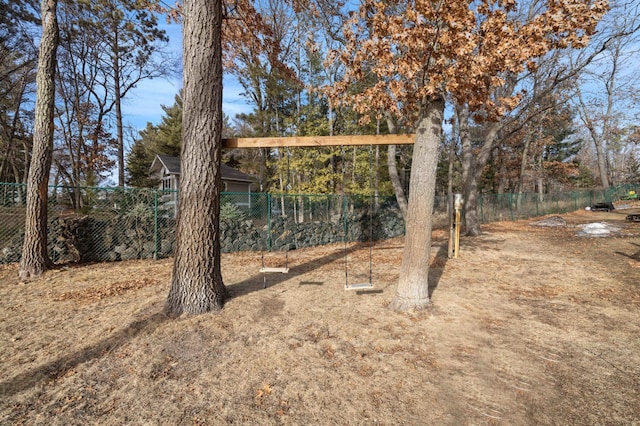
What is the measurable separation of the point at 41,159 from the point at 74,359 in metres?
5.08

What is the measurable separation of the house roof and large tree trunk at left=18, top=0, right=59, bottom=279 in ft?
41.8

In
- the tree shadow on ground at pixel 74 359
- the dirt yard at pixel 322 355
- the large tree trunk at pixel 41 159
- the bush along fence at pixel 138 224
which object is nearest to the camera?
the dirt yard at pixel 322 355

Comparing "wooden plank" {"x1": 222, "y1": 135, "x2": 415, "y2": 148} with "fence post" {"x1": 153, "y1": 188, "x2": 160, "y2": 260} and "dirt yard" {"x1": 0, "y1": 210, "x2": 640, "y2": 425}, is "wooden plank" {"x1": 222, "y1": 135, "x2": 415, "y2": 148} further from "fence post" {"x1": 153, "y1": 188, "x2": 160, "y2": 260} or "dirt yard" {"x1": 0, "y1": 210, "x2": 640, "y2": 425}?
"fence post" {"x1": 153, "y1": 188, "x2": 160, "y2": 260}

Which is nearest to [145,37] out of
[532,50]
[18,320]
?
[18,320]

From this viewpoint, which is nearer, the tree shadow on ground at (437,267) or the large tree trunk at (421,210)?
the large tree trunk at (421,210)

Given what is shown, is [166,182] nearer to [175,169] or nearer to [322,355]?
[175,169]

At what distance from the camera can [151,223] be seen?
26.2 feet

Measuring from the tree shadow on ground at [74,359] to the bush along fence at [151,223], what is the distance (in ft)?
15.7

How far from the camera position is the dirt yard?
230 cm

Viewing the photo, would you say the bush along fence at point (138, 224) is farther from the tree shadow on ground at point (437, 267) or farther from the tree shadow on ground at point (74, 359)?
the tree shadow on ground at point (437, 267)

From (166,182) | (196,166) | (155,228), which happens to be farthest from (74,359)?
(166,182)

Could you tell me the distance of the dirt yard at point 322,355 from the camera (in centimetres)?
230

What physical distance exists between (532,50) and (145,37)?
19.7 meters

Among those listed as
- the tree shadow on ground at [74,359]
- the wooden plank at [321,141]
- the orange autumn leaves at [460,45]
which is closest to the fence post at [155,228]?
the wooden plank at [321,141]
